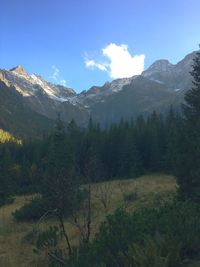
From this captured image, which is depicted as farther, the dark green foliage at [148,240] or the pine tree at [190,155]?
the pine tree at [190,155]

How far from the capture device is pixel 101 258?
33.5 ft

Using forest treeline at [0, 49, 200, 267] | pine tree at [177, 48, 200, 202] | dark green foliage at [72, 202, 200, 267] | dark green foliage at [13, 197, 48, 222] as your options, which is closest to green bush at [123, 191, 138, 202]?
forest treeline at [0, 49, 200, 267]

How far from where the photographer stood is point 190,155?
24172 mm

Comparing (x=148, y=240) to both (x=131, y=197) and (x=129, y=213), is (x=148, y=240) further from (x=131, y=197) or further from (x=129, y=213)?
(x=131, y=197)

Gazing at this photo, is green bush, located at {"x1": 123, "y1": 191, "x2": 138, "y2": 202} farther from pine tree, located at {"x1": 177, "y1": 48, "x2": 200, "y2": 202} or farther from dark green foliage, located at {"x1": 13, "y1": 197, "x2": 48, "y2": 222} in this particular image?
pine tree, located at {"x1": 177, "y1": 48, "x2": 200, "y2": 202}

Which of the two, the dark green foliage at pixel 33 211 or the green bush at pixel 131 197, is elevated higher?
the green bush at pixel 131 197

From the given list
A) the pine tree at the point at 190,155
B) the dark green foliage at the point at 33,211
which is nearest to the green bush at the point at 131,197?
the dark green foliage at the point at 33,211

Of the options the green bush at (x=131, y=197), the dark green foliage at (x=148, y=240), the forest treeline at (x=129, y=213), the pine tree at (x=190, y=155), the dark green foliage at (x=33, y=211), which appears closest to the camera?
the dark green foliage at (x=148, y=240)

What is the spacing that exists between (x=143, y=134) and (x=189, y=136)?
44.7 m

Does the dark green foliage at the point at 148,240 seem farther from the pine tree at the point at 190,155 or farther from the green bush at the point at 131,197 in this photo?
the green bush at the point at 131,197

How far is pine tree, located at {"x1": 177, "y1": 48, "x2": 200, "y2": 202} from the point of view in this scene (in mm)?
22859

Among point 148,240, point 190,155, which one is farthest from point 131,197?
point 148,240

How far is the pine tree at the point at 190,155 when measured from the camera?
22859 mm

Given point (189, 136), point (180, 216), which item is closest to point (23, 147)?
point (189, 136)
